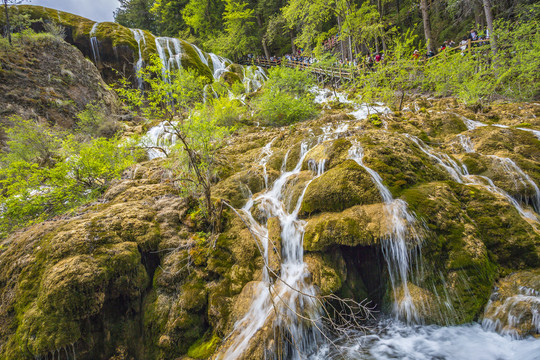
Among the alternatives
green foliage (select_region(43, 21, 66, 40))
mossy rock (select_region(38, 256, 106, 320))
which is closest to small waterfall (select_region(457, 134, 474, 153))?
mossy rock (select_region(38, 256, 106, 320))

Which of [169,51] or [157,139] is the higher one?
[169,51]

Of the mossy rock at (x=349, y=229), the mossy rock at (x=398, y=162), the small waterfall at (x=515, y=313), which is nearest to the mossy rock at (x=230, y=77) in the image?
the mossy rock at (x=398, y=162)

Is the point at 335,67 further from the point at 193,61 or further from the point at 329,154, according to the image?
the point at 329,154

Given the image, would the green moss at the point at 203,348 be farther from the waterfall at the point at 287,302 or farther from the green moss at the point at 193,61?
the green moss at the point at 193,61

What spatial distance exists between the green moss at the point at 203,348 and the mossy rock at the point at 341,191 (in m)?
2.71

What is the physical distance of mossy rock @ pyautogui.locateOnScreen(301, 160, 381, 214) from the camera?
4.26 meters

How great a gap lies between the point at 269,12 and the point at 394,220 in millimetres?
28053

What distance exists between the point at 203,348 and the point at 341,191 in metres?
3.48

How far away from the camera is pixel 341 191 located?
437 centimetres

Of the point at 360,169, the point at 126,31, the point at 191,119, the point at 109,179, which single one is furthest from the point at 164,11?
the point at 360,169

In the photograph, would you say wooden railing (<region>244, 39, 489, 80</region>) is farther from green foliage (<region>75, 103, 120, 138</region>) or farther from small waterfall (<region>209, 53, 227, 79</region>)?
green foliage (<region>75, 103, 120, 138</region>)

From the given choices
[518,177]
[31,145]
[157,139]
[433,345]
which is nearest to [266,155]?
[433,345]

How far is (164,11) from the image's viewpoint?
2769 cm

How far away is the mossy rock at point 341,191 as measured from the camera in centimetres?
426
